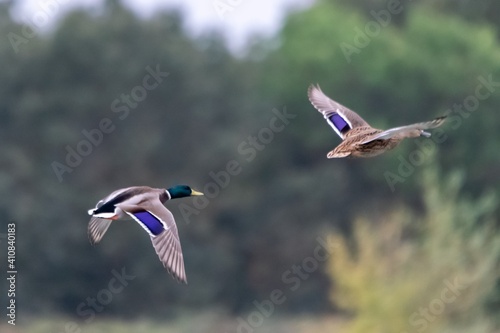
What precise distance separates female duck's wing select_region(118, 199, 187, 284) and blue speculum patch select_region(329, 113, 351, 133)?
1820 mm

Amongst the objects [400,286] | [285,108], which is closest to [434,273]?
[400,286]

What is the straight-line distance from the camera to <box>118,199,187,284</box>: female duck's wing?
936 centimetres

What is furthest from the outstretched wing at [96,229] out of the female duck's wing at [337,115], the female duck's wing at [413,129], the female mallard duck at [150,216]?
the female duck's wing at [413,129]

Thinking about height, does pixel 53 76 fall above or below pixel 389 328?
above

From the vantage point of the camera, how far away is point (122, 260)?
111 ft

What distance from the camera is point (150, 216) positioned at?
9.87m

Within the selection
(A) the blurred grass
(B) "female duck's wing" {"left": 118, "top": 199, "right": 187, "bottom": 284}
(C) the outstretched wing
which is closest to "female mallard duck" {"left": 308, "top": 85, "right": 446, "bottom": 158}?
(B) "female duck's wing" {"left": 118, "top": 199, "right": 187, "bottom": 284}

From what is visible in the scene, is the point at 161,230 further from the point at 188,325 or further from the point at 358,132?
the point at 188,325

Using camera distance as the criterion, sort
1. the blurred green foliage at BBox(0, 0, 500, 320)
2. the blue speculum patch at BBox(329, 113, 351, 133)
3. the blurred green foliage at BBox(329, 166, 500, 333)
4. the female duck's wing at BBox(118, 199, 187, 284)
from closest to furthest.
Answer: the female duck's wing at BBox(118, 199, 187, 284)
the blue speculum patch at BBox(329, 113, 351, 133)
the blurred green foliage at BBox(329, 166, 500, 333)
the blurred green foliage at BBox(0, 0, 500, 320)

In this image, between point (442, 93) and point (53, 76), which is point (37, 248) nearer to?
point (53, 76)

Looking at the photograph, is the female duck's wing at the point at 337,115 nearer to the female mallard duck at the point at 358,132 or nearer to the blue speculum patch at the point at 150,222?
the female mallard duck at the point at 358,132

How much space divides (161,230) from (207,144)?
26418mm

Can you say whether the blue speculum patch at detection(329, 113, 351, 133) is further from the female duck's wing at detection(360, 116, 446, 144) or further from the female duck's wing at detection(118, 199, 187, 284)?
the female duck's wing at detection(118, 199, 187, 284)

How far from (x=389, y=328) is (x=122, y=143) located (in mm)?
15034
